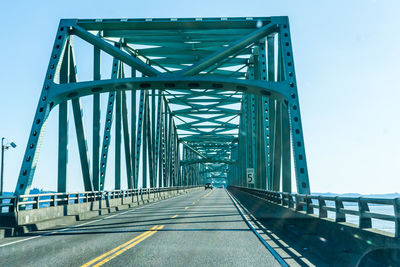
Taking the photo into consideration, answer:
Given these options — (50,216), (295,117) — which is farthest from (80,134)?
(295,117)

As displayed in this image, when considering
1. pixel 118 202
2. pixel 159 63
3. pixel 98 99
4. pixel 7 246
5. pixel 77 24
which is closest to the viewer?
pixel 7 246

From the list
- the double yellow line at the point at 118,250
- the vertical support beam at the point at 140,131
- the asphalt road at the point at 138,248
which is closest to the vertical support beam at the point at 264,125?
the vertical support beam at the point at 140,131

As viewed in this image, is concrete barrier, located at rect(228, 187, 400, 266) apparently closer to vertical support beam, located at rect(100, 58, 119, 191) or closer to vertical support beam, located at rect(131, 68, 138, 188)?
vertical support beam, located at rect(100, 58, 119, 191)

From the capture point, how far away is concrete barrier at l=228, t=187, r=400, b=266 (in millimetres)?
6035

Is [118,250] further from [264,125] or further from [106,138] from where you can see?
[264,125]

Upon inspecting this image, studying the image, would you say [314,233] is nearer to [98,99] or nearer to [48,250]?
[48,250]

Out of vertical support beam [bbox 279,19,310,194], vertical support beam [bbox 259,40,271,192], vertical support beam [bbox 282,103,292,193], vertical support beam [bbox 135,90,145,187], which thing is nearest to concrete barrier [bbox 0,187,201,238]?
vertical support beam [bbox 135,90,145,187]

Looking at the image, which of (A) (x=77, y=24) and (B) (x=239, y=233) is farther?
(A) (x=77, y=24)

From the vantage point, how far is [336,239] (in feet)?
26.2

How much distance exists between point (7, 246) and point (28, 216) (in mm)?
3641

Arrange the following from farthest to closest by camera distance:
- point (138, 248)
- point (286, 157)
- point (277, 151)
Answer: point (277, 151) → point (286, 157) → point (138, 248)

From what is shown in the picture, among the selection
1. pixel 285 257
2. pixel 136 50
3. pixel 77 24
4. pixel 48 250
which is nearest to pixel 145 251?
pixel 48 250

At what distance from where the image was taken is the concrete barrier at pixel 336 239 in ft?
19.8

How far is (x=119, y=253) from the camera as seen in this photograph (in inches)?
314
